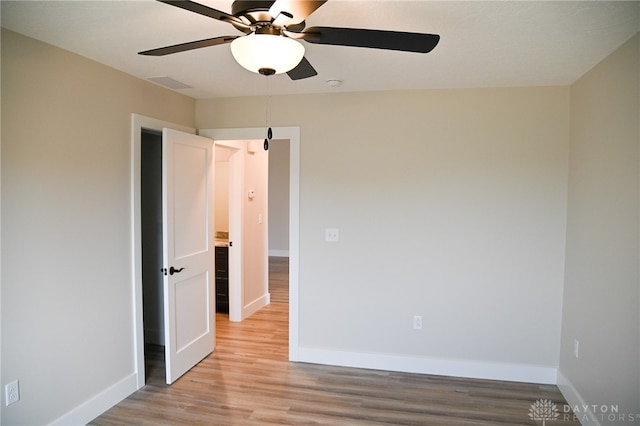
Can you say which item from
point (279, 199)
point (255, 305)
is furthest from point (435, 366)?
point (279, 199)

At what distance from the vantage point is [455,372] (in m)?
3.50

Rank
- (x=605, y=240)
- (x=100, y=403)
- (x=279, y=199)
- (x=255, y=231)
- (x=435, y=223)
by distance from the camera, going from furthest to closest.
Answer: (x=279, y=199) < (x=255, y=231) < (x=435, y=223) < (x=100, y=403) < (x=605, y=240)

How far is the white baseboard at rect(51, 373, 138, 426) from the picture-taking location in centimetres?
263

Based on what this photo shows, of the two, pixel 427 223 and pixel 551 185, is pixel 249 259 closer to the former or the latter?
pixel 427 223

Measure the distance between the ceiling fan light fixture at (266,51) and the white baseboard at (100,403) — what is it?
8.12ft

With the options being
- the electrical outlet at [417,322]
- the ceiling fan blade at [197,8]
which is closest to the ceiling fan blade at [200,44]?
the ceiling fan blade at [197,8]

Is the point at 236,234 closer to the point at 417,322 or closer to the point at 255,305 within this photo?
the point at 255,305

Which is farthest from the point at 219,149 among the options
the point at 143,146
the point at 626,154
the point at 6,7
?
the point at 626,154

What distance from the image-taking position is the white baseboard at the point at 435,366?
3.38m

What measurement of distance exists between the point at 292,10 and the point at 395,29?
87cm

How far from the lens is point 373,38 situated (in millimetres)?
1666

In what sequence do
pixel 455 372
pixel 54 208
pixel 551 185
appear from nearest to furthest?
pixel 54 208 → pixel 551 185 → pixel 455 372

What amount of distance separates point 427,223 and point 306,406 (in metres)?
1.73

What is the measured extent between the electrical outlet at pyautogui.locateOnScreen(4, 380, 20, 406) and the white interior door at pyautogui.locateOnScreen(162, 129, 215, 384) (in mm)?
1065
